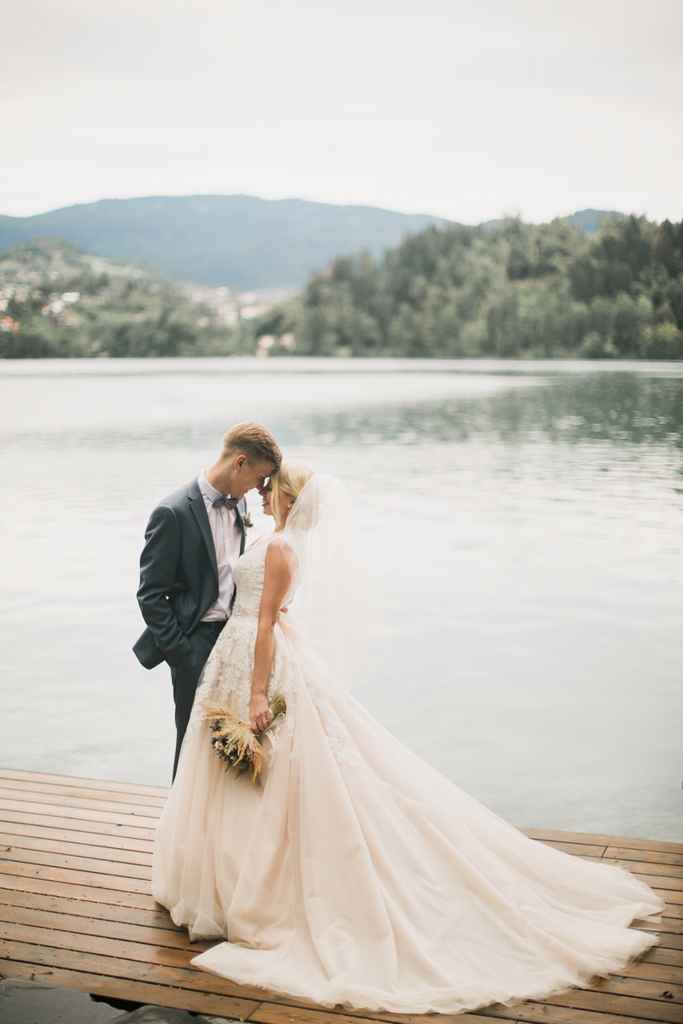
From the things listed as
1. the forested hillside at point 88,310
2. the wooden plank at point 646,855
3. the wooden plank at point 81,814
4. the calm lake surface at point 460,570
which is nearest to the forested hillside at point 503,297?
the calm lake surface at point 460,570

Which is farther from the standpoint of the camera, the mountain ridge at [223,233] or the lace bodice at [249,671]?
the mountain ridge at [223,233]

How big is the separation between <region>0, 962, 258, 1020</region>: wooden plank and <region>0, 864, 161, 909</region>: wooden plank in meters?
0.37

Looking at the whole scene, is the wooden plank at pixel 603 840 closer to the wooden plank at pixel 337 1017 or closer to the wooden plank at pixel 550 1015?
the wooden plank at pixel 550 1015

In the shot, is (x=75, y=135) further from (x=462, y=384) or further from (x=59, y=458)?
(x=462, y=384)

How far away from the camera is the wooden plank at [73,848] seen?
11.3ft

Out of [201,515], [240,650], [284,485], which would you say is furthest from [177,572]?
[284,485]

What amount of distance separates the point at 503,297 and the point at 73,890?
15705 mm

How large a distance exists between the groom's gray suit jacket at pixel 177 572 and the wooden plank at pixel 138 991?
31.1 inches

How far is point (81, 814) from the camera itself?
3.80 metres

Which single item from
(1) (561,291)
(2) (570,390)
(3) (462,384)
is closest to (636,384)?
(1) (561,291)

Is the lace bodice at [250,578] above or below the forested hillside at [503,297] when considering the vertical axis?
below

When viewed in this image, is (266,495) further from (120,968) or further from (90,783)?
(90,783)

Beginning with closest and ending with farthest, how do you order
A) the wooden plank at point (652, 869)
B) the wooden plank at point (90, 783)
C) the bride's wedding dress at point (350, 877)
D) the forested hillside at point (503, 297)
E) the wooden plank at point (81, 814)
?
the bride's wedding dress at point (350, 877) < the wooden plank at point (652, 869) < the wooden plank at point (81, 814) < the wooden plank at point (90, 783) < the forested hillside at point (503, 297)

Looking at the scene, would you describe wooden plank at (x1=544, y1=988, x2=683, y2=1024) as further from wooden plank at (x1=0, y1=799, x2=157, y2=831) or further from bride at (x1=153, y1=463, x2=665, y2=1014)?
wooden plank at (x1=0, y1=799, x2=157, y2=831)
